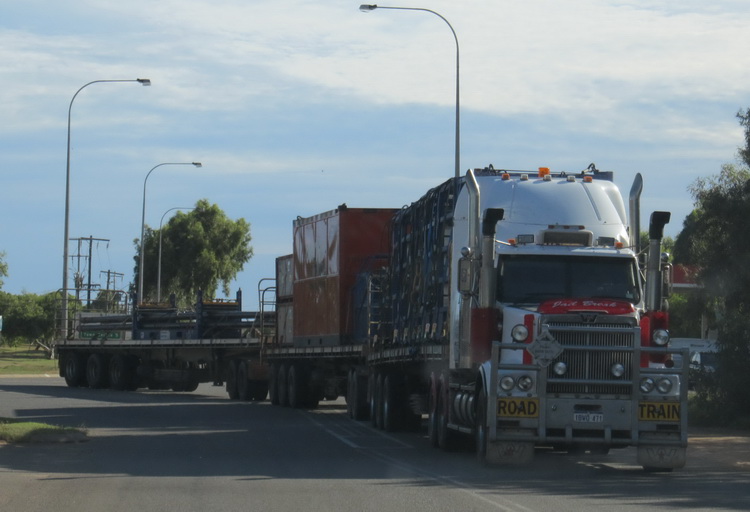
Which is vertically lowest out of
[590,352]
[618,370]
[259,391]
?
[259,391]

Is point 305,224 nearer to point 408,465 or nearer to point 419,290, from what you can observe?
point 419,290

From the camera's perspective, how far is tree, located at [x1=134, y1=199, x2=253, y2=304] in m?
89.2

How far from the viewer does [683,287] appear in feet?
172

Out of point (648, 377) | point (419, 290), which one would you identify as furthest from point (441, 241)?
point (648, 377)

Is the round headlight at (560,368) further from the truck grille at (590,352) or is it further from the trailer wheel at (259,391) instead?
the trailer wheel at (259,391)

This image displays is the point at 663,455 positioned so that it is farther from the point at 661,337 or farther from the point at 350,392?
the point at 350,392

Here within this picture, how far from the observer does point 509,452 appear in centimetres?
1606

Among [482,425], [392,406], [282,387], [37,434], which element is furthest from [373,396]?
[482,425]

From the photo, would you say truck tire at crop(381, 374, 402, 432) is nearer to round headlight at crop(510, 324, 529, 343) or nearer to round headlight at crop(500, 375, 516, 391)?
round headlight at crop(510, 324, 529, 343)

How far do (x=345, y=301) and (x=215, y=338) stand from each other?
1136 centimetres

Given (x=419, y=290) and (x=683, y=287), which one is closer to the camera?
(x=419, y=290)

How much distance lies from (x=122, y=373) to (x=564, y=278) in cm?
2943

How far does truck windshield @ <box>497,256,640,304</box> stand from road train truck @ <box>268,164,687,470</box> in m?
0.01

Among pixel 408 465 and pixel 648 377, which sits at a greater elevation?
pixel 648 377
